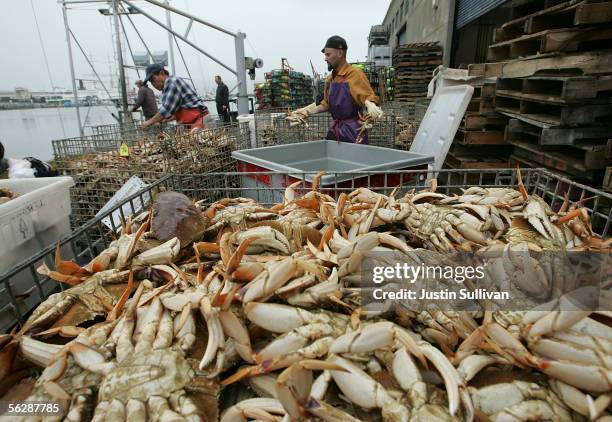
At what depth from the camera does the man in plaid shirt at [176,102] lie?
4375 millimetres

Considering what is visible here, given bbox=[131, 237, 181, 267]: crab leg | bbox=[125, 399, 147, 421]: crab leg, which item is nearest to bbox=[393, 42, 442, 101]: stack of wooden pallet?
bbox=[131, 237, 181, 267]: crab leg

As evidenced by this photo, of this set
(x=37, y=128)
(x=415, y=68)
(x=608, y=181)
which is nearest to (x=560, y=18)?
(x=608, y=181)

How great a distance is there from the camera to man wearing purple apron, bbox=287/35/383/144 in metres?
3.73

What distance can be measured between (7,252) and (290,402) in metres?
1.60

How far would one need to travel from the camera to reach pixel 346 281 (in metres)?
1.31

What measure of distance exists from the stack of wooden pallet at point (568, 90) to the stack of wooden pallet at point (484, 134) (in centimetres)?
54

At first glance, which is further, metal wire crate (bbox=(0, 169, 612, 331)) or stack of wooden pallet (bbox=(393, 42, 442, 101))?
stack of wooden pallet (bbox=(393, 42, 442, 101))

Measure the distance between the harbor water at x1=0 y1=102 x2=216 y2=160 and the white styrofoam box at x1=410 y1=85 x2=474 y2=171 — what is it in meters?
5.37

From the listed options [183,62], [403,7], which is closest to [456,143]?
[183,62]

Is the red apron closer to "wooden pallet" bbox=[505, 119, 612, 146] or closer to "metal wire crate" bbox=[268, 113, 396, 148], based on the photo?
"metal wire crate" bbox=[268, 113, 396, 148]

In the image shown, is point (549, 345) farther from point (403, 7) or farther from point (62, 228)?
point (403, 7)

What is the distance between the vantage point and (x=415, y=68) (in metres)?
10.4

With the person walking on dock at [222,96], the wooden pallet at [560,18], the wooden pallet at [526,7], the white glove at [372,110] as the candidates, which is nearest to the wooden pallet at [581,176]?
the wooden pallet at [560,18]

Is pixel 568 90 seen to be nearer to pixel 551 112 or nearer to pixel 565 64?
pixel 565 64
